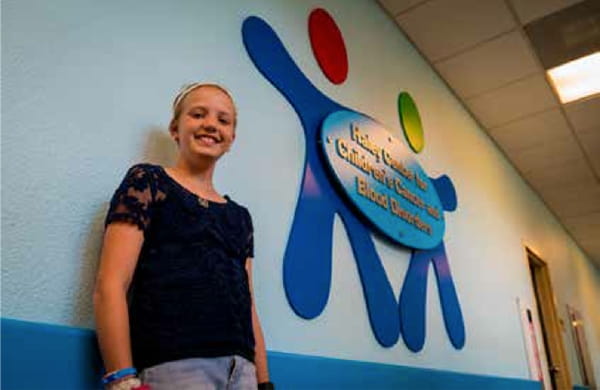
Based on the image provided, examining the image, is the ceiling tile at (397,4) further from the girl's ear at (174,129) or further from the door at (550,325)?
the door at (550,325)

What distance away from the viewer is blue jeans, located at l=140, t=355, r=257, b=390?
0.94 metres

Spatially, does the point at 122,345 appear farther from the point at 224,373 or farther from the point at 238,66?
the point at 238,66

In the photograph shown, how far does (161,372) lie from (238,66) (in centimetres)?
97

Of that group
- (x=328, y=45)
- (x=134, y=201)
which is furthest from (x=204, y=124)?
(x=328, y=45)

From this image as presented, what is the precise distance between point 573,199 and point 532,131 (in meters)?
1.82

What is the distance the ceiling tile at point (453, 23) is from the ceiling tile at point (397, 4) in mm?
45

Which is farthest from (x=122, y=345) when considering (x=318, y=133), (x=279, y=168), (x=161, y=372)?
(x=318, y=133)

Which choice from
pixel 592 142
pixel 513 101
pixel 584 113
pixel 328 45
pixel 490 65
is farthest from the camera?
pixel 592 142

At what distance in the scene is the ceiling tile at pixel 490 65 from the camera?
3.18 m

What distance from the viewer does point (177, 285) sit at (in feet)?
3.25

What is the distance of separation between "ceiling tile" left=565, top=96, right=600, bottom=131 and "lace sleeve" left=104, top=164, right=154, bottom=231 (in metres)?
3.69

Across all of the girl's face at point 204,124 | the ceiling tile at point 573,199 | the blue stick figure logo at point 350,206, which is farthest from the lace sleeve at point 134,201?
the ceiling tile at point 573,199

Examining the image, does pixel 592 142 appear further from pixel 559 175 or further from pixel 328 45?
pixel 328 45

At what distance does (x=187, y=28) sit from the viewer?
1439 millimetres
